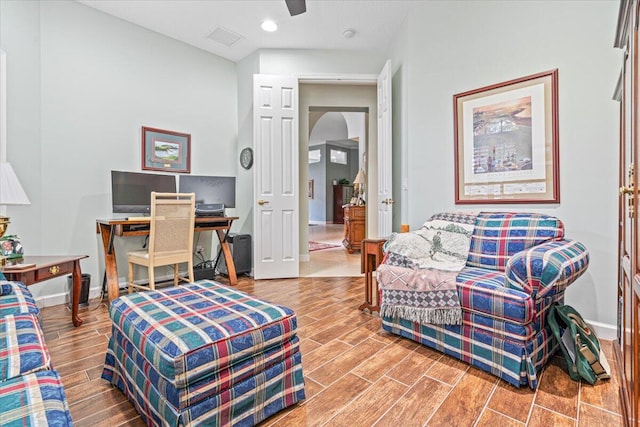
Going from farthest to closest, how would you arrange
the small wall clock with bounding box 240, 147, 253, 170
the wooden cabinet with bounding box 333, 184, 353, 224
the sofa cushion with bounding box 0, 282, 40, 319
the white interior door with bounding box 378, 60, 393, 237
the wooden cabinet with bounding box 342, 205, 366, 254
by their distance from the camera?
the wooden cabinet with bounding box 333, 184, 353, 224, the wooden cabinet with bounding box 342, 205, 366, 254, the small wall clock with bounding box 240, 147, 253, 170, the white interior door with bounding box 378, 60, 393, 237, the sofa cushion with bounding box 0, 282, 40, 319

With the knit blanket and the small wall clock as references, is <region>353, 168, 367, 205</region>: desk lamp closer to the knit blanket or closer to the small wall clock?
the small wall clock

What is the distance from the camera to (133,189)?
324cm

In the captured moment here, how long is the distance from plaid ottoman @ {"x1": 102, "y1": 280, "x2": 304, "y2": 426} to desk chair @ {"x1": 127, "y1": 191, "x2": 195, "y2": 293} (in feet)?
4.28

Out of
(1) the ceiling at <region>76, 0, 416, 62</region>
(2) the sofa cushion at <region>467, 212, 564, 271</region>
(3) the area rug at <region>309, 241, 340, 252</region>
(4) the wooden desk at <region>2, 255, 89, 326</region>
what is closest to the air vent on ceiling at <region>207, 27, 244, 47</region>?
(1) the ceiling at <region>76, 0, 416, 62</region>

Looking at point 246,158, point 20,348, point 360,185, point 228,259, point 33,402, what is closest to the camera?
point 33,402

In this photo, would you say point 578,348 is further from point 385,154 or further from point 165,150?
point 165,150

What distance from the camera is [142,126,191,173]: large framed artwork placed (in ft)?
11.7

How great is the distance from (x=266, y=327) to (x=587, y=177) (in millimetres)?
2387

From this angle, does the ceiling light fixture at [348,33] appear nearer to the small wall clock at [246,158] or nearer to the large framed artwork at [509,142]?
the large framed artwork at [509,142]

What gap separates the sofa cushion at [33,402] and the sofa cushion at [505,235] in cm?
226

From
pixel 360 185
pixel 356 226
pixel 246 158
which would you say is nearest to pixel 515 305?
pixel 246 158

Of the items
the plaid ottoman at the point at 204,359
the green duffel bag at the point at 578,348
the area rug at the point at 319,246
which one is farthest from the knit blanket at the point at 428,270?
the area rug at the point at 319,246

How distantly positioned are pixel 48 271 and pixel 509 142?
Answer: 11.7ft

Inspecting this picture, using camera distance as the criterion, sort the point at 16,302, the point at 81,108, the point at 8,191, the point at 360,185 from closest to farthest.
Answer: the point at 16,302 → the point at 8,191 → the point at 81,108 → the point at 360,185
